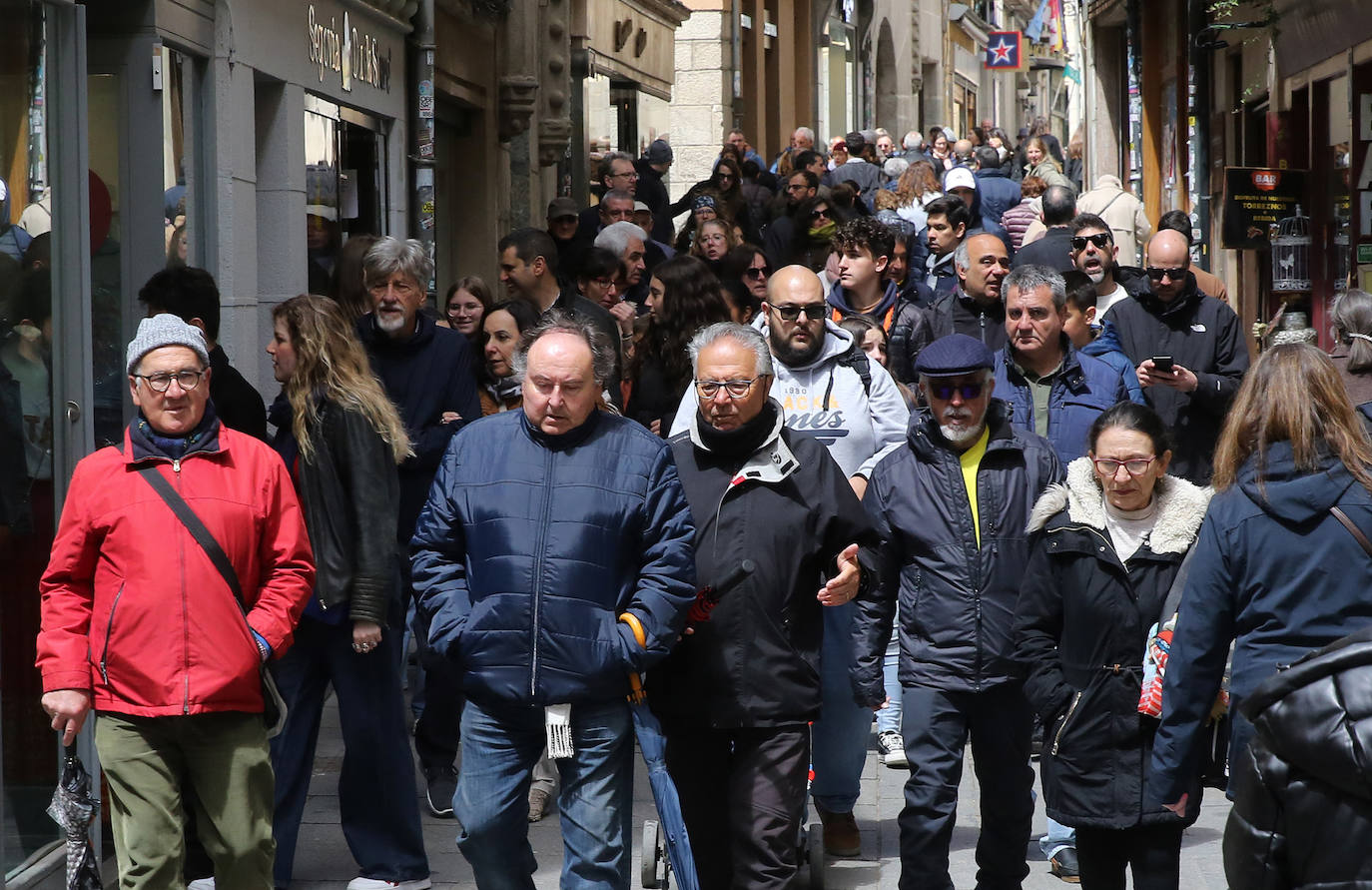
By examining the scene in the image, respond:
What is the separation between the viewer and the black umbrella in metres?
5.16

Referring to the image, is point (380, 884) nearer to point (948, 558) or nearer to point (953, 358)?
point (948, 558)

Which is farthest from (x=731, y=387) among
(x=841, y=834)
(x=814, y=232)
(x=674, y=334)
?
(x=814, y=232)

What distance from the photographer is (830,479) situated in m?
5.62

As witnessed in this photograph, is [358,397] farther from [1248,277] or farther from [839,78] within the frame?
[839,78]

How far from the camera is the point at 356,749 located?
6.39 metres

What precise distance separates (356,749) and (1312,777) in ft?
11.7

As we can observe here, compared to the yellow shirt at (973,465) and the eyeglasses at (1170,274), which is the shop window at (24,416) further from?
the eyeglasses at (1170,274)

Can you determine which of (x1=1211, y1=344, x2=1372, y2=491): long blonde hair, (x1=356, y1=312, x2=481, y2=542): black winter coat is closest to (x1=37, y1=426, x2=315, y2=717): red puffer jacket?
→ (x1=356, y1=312, x2=481, y2=542): black winter coat

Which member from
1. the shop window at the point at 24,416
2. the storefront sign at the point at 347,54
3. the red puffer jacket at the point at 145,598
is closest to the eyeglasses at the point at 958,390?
the red puffer jacket at the point at 145,598

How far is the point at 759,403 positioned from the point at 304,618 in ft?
5.64

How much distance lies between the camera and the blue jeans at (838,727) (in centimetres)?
657

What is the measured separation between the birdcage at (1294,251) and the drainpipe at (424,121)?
6.08 m

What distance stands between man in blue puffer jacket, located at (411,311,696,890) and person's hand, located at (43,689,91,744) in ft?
3.04

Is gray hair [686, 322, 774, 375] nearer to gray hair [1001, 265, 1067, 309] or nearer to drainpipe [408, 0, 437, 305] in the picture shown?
gray hair [1001, 265, 1067, 309]
